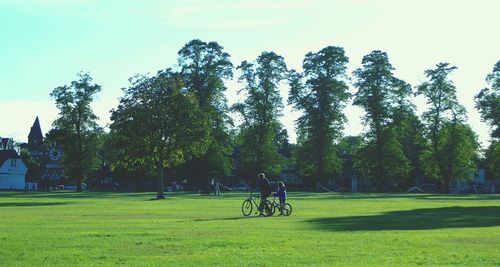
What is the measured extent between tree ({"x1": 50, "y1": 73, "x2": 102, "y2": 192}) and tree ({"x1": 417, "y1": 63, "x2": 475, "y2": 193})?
45.7m

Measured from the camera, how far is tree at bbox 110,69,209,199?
58.3m

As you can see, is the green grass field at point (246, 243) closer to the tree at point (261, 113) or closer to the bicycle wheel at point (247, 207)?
the bicycle wheel at point (247, 207)

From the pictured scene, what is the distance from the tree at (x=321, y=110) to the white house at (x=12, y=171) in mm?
64814

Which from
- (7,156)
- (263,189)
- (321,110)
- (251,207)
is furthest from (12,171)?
(263,189)

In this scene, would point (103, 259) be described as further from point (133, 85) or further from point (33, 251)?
point (133, 85)

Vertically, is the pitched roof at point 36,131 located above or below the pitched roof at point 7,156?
above

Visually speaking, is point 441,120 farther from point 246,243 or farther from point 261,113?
point 246,243

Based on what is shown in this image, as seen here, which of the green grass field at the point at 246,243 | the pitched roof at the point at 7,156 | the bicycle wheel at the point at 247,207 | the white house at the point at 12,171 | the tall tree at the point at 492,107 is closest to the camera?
the green grass field at the point at 246,243

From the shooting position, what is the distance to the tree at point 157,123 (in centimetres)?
5831

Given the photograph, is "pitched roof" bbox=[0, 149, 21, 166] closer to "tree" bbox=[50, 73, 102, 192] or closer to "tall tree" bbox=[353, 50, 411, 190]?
"tree" bbox=[50, 73, 102, 192]

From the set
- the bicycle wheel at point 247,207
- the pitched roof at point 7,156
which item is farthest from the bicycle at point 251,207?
the pitched roof at point 7,156

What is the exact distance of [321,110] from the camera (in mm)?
89812

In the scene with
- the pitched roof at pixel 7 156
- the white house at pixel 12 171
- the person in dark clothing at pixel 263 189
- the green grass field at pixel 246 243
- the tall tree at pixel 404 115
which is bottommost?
the green grass field at pixel 246 243

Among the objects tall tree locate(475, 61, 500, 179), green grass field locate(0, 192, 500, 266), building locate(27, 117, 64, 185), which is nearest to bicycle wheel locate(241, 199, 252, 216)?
green grass field locate(0, 192, 500, 266)
